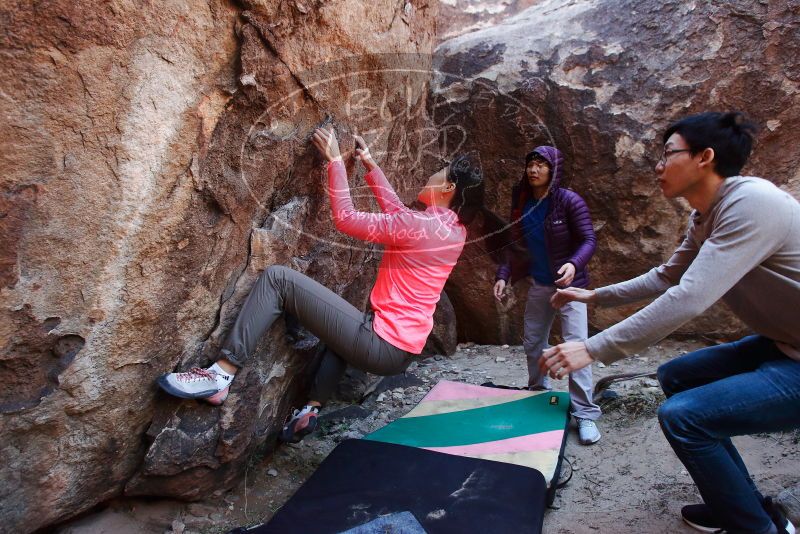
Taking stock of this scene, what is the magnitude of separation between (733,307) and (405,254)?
139 cm

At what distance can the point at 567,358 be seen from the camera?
1.85m

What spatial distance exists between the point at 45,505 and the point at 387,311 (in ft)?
5.06

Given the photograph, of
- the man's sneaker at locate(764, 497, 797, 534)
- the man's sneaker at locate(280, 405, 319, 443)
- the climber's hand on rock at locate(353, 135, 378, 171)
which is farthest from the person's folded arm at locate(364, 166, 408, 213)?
the man's sneaker at locate(764, 497, 797, 534)

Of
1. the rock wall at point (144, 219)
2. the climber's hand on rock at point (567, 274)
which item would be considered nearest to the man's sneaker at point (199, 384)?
the rock wall at point (144, 219)

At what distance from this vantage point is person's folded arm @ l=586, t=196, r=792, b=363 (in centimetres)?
172

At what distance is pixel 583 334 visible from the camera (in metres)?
3.21

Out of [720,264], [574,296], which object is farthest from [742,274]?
[574,296]

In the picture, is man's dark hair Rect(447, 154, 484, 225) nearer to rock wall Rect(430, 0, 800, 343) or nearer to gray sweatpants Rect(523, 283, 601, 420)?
gray sweatpants Rect(523, 283, 601, 420)

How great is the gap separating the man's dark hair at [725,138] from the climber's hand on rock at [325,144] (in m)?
1.52

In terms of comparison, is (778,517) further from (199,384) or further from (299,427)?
(199,384)

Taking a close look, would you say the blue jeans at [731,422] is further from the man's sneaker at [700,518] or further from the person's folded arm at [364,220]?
the person's folded arm at [364,220]

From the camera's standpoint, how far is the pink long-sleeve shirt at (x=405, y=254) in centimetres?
264

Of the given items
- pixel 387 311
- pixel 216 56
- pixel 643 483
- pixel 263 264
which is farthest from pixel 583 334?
pixel 216 56

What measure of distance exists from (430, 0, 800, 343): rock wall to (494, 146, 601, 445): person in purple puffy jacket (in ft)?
2.56
